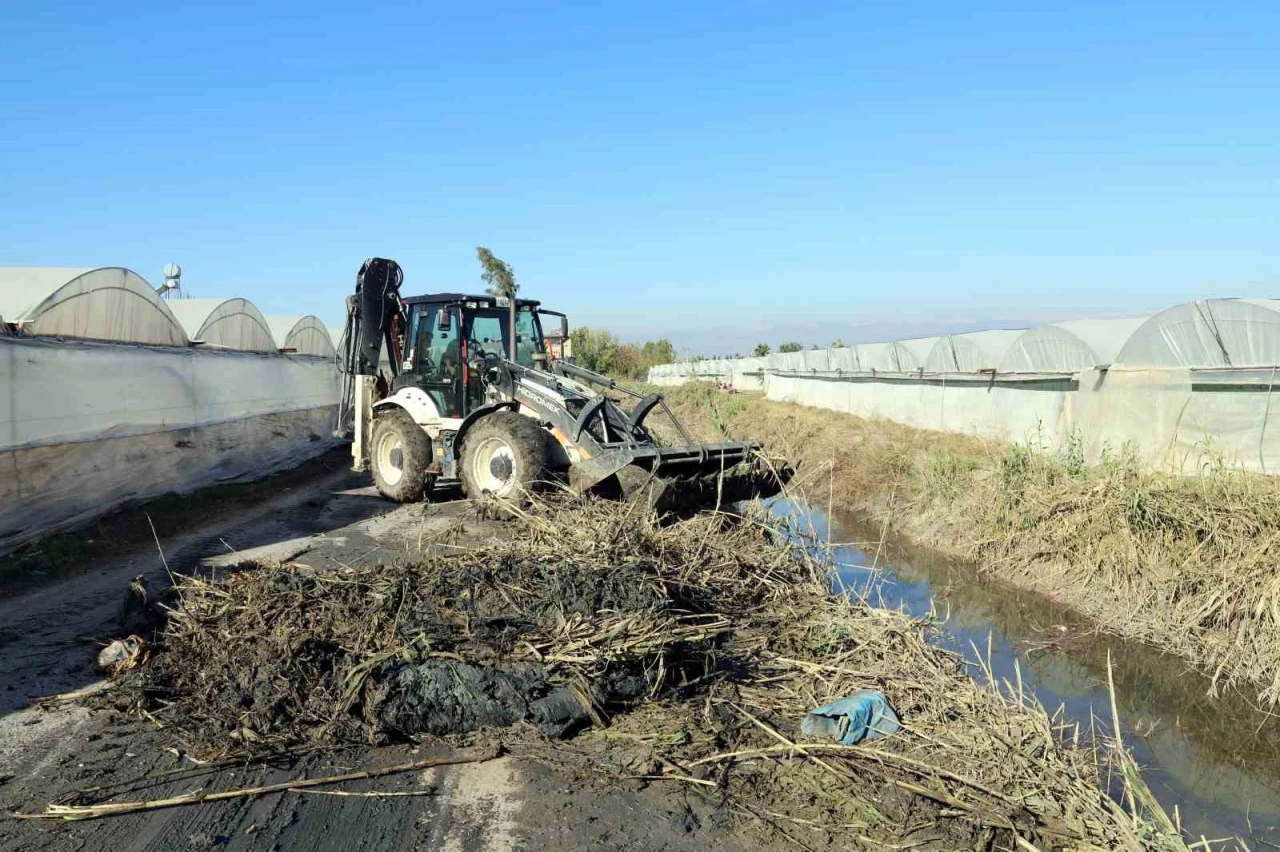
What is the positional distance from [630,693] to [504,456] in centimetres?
472

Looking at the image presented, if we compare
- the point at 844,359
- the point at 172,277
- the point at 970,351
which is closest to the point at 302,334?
the point at 172,277

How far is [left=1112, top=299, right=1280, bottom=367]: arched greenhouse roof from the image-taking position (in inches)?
413

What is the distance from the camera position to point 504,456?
8.91 metres

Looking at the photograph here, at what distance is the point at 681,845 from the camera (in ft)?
11.3

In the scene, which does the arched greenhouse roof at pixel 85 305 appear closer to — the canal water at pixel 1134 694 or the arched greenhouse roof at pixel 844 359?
the canal water at pixel 1134 694

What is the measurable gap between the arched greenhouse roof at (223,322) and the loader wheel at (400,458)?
4854 millimetres

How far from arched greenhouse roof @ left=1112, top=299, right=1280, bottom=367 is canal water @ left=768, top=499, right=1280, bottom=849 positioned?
454 cm

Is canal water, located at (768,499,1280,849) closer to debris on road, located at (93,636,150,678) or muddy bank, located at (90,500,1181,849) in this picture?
muddy bank, located at (90,500,1181,849)

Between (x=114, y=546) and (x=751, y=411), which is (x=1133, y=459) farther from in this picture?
(x=751, y=411)

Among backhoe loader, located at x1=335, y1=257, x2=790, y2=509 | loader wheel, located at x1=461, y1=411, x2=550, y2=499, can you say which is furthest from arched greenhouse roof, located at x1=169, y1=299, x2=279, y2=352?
loader wheel, located at x1=461, y1=411, x2=550, y2=499

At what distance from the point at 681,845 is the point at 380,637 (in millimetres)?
2004

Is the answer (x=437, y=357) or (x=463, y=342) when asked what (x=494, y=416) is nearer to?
(x=463, y=342)

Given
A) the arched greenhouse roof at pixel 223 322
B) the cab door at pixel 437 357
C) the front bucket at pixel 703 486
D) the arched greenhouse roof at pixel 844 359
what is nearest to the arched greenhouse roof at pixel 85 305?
the arched greenhouse roof at pixel 223 322

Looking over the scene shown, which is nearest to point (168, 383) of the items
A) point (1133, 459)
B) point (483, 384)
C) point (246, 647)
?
point (483, 384)
